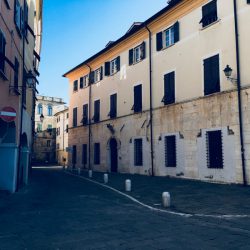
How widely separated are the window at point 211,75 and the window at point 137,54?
643cm

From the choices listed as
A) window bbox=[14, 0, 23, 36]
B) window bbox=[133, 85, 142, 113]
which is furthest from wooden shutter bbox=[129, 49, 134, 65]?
window bbox=[14, 0, 23, 36]

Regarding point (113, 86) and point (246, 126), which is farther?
point (113, 86)

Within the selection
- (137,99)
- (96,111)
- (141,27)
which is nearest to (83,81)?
(96,111)

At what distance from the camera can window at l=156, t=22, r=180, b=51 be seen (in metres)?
19.3

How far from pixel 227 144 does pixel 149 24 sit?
35.1 feet

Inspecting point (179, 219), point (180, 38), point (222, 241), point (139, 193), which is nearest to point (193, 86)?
point (180, 38)

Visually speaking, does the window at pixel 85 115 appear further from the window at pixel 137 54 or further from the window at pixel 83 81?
the window at pixel 137 54

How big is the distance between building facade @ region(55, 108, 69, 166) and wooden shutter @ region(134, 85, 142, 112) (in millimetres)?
30747

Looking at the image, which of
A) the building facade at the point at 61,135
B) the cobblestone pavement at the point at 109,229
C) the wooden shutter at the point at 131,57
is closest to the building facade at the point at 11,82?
the cobblestone pavement at the point at 109,229

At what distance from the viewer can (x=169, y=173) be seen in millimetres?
19000

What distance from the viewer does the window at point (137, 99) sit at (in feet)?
73.8

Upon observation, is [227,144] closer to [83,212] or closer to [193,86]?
[193,86]

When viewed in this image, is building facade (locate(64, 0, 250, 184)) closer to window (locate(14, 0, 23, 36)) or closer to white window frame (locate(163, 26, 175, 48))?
white window frame (locate(163, 26, 175, 48))

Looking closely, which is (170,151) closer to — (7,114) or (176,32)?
(176,32)
